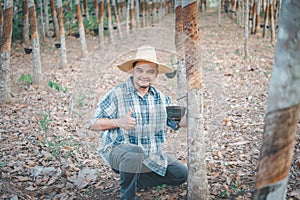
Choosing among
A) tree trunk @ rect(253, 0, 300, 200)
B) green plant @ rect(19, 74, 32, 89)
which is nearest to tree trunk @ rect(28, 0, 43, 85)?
green plant @ rect(19, 74, 32, 89)

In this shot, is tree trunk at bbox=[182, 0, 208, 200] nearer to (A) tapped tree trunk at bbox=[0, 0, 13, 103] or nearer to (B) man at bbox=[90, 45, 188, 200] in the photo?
(B) man at bbox=[90, 45, 188, 200]

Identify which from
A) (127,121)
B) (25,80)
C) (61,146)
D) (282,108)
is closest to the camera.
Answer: (282,108)

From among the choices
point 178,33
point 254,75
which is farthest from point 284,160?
point 254,75

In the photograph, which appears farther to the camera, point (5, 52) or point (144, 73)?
point (5, 52)

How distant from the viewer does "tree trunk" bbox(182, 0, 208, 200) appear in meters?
2.92

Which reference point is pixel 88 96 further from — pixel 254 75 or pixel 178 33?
pixel 254 75

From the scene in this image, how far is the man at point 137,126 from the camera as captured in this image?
3.33 m

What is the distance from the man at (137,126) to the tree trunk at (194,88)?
15.4 inches

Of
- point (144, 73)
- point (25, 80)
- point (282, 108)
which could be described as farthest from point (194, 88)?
point (25, 80)

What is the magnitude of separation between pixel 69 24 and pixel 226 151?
1499cm

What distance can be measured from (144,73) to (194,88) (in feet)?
2.05

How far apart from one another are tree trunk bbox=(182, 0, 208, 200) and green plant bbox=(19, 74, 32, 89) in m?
6.14

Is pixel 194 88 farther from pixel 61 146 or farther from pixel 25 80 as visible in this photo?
pixel 25 80

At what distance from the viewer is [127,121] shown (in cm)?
309
